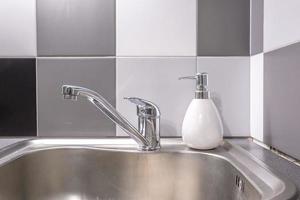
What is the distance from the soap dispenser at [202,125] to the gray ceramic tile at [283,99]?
0.12m

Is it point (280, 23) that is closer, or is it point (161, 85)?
point (280, 23)

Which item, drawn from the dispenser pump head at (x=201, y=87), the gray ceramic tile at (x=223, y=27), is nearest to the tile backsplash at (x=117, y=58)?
the gray ceramic tile at (x=223, y=27)

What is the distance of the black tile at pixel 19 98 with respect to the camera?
2.78ft

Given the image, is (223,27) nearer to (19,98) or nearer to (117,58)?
(117,58)

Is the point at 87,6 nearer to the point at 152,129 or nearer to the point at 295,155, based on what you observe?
the point at 152,129

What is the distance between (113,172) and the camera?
71cm

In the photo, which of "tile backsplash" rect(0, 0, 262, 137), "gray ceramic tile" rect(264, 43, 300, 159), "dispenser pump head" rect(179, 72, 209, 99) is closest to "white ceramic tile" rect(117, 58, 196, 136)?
"tile backsplash" rect(0, 0, 262, 137)

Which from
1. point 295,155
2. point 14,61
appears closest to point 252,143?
point 295,155

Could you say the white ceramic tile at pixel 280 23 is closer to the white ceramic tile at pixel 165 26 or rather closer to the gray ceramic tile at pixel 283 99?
the gray ceramic tile at pixel 283 99

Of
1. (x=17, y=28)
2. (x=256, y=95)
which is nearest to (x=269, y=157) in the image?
(x=256, y=95)

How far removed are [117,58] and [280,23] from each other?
1.40 ft

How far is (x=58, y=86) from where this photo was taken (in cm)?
85

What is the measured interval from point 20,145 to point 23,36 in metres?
0.31

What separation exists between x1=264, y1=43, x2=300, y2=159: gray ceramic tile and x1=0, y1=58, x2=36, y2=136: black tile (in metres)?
0.63
